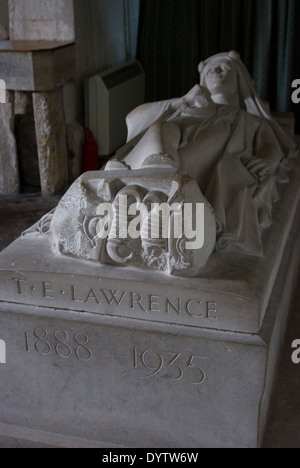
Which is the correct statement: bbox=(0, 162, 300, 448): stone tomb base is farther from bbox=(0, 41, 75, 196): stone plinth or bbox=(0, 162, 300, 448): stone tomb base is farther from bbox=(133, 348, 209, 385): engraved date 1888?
bbox=(0, 41, 75, 196): stone plinth

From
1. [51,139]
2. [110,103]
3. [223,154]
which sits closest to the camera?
[223,154]

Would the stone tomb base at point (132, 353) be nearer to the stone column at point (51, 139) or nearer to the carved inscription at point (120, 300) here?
the carved inscription at point (120, 300)

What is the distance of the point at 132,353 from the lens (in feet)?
6.75

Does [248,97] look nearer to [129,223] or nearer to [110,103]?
[129,223]

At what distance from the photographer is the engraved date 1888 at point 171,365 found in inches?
78.9

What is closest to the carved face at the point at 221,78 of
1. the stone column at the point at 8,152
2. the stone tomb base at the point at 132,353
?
the stone tomb base at the point at 132,353

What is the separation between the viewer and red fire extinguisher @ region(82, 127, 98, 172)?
16.0 ft

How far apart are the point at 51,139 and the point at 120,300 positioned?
2540mm

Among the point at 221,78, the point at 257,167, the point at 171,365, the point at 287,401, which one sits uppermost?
the point at 221,78

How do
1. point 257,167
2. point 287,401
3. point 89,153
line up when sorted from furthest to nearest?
point 89,153
point 257,167
point 287,401

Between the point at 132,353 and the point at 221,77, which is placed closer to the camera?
the point at 132,353

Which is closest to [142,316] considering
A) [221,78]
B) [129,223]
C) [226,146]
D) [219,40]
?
[129,223]

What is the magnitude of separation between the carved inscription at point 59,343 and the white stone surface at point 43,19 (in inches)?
121

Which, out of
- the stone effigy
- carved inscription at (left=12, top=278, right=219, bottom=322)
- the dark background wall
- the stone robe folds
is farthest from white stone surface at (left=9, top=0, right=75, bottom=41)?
carved inscription at (left=12, top=278, right=219, bottom=322)
